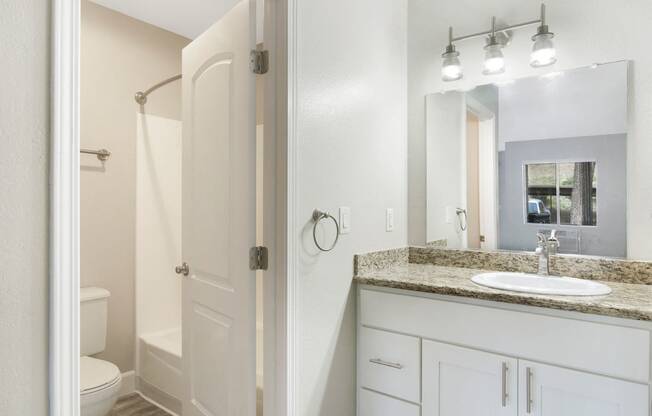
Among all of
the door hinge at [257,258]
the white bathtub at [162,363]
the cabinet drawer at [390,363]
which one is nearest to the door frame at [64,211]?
the door hinge at [257,258]

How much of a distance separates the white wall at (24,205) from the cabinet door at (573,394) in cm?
147

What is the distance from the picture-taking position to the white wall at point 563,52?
5.46 ft

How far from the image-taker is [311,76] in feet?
5.19

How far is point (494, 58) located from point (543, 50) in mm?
219

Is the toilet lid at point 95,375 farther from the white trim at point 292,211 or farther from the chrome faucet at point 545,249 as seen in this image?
the chrome faucet at point 545,249

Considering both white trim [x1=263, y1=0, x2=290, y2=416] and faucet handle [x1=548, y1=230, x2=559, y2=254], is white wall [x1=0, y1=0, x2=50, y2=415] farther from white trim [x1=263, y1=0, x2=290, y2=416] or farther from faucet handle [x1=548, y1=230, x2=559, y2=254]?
faucet handle [x1=548, y1=230, x2=559, y2=254]

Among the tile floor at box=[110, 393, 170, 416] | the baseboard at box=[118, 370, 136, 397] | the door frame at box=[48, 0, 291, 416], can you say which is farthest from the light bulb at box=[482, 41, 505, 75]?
the baseboard at box=[118, 370, 136, 397]

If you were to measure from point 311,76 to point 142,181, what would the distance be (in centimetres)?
175

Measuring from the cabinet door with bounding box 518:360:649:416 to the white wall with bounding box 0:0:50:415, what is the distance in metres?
1.47

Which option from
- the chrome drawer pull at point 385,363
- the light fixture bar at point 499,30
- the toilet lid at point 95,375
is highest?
the light fixture bar at point 499,30

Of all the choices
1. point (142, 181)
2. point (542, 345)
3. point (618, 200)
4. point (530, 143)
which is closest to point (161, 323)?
point (142, 181)

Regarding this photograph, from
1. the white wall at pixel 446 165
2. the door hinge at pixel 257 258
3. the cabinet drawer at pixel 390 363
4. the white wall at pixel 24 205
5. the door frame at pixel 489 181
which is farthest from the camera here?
the white wall at pixel 446 165

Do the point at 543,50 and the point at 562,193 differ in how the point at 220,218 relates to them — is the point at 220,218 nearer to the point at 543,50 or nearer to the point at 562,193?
the point at 562,193

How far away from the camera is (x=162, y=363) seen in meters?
2.50
